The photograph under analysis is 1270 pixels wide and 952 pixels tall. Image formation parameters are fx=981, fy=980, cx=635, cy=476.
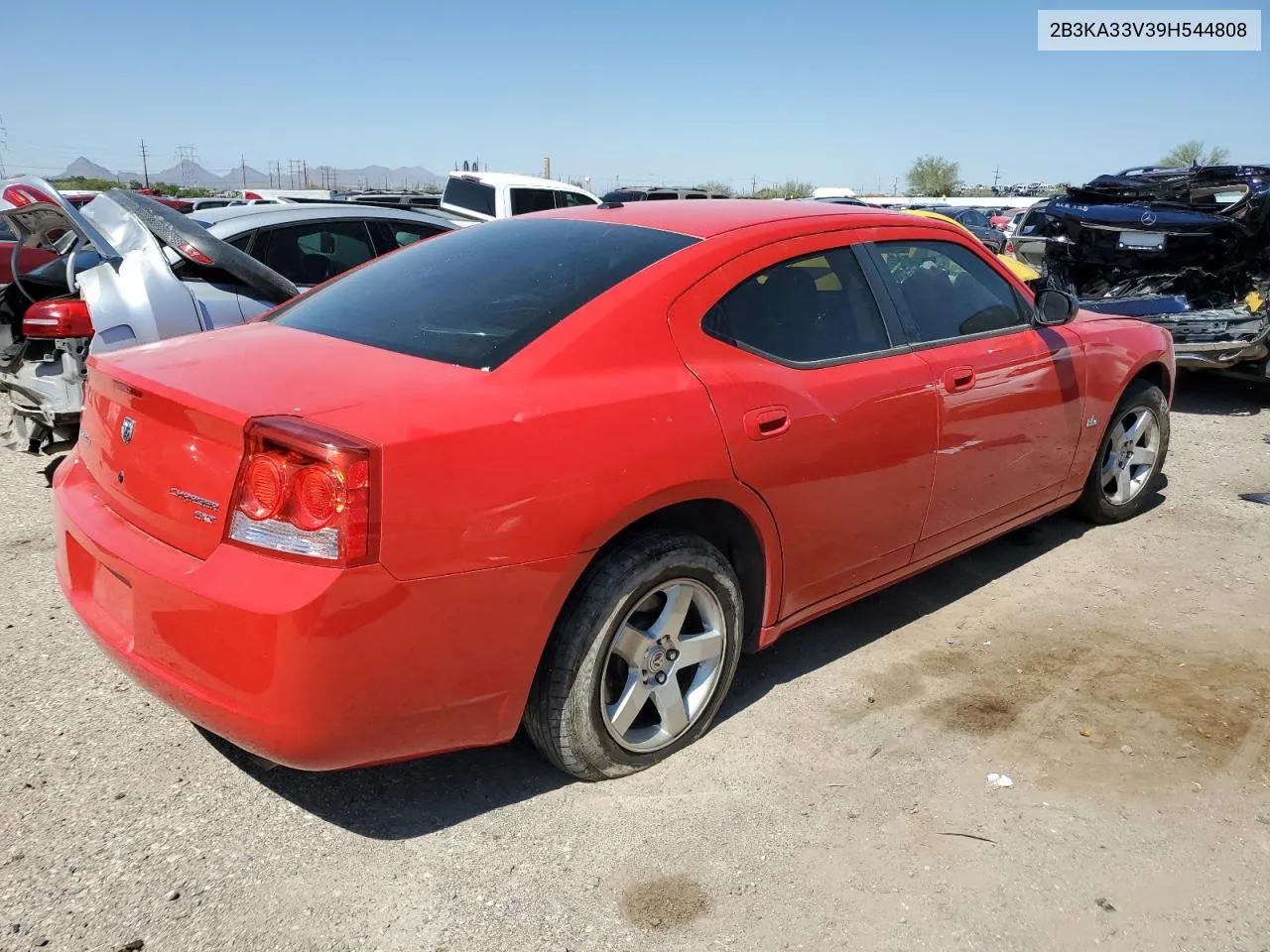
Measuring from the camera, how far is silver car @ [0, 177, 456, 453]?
4.64 metres

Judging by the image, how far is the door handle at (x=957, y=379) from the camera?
140 inches

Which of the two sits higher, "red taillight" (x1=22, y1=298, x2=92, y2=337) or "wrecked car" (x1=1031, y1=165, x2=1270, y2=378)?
"wrecked car" (x1=1031, y1=165, x2=1270, y2=378)

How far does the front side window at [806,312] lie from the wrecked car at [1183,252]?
15.9ft

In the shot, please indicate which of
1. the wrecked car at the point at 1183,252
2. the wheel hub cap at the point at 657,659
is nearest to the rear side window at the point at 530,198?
the wrecked car at the point at 1183,252

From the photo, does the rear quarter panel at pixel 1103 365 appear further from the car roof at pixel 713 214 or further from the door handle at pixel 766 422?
the door handle at pixel 766 422

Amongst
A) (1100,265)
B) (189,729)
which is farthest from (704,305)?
(1100,265)

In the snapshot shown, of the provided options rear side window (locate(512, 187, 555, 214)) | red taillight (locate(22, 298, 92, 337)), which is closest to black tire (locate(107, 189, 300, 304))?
red taillight (locate(22, 298, 92, 337))

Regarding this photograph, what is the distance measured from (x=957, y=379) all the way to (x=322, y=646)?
2.47m

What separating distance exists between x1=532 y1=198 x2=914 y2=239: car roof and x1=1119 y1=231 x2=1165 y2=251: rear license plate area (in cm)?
577

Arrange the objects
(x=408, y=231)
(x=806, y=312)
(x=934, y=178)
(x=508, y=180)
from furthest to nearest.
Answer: (x=934, y=178)
(x=508, y=180)
(x=408, y=231)
(x=806, y=312)

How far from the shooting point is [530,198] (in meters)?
13.8

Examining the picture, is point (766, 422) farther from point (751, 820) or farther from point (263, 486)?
point (263, 486)

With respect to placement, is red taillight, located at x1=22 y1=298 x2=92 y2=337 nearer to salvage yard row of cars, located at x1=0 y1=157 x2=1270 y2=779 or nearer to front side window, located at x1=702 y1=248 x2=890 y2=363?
salvage yard row of cars, located at x1=0 y1=157 x2=1270 y2=779

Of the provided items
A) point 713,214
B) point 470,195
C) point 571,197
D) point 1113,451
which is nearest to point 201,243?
point 713,214
